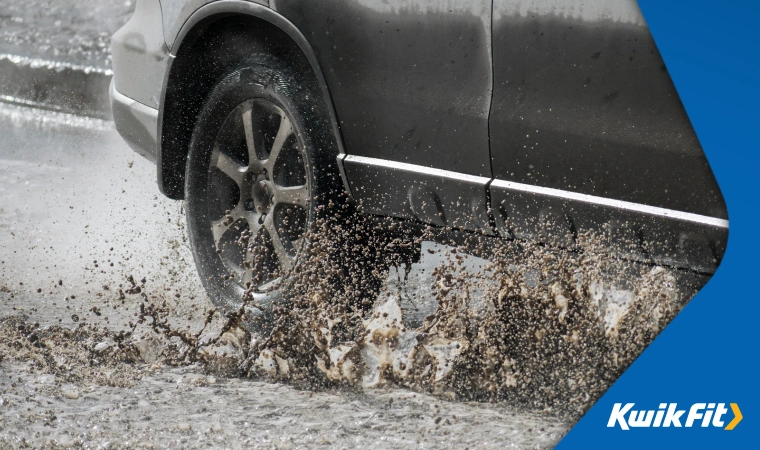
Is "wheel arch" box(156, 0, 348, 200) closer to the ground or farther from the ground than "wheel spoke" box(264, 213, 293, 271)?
farther from the ground

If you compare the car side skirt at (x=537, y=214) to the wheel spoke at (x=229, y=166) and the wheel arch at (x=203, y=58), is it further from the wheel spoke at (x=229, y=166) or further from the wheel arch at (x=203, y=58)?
the wheel spoke at (x=229, y=166)

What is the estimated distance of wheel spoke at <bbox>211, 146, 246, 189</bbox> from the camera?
3.52 meters

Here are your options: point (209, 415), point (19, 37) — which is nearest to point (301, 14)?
point (209, 415)

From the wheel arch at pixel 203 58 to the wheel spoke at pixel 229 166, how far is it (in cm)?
17

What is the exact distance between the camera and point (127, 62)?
3.96m

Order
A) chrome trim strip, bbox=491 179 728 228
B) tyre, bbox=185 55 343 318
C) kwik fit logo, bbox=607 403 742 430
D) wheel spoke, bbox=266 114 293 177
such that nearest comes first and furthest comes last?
kwik fit logo, bbox=607 403 742 430, chrome trim strip, bbox=491 179 728 228, tyre, bbox=185 55 343 318, wheel spoke, bbox=266 114 293 177

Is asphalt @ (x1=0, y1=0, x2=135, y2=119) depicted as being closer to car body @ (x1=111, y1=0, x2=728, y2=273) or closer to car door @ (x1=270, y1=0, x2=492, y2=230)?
car body @ (x1=111, y1=0, x2=728, y2=273)

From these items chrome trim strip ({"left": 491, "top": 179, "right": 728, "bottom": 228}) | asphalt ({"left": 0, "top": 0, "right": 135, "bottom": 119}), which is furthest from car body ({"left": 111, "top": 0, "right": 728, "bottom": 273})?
asphalt ({"left": 0, "top": 0, "right": 135, "bottom": 119})

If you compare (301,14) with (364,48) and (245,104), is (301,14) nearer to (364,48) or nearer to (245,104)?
(364,48)

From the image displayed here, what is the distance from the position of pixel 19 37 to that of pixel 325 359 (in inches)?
336

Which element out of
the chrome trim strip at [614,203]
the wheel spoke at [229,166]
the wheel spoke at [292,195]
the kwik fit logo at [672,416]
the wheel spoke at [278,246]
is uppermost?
the chrome trim strip at [614,203]

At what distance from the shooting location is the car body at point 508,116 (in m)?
2.29

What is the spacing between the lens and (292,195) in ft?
10.8

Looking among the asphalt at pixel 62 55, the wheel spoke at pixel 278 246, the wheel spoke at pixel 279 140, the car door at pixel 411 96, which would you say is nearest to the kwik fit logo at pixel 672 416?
the car door at pixel 411 96
